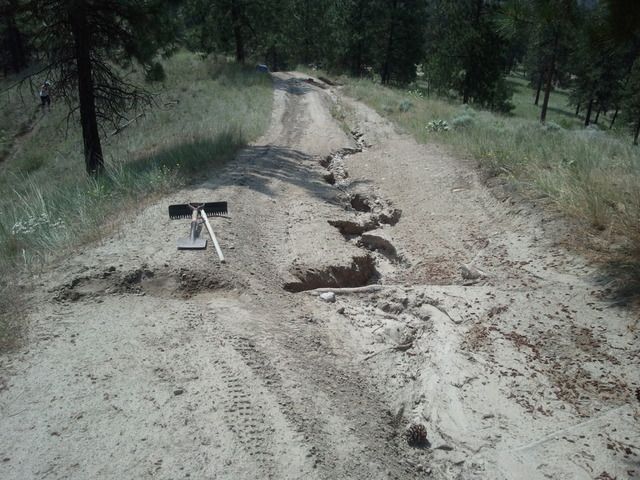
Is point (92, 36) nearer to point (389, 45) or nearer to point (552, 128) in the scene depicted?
point (552, 128)

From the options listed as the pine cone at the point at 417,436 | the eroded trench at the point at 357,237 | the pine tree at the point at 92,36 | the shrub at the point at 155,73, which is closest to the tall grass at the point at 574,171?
the eroded trench at the point at 357,237

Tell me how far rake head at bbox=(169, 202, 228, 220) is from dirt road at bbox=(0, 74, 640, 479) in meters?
0.18

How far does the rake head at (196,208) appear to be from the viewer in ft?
21.2

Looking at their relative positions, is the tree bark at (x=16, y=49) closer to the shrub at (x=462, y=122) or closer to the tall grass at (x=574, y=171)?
the shrub at (x=462, y=122)

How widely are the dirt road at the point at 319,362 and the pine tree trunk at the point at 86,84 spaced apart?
529cm

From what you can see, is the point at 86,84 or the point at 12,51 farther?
the point at 12,51

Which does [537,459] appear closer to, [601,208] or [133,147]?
[601,208]

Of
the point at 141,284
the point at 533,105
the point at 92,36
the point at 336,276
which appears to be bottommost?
the point at 336,276

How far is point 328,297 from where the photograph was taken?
5.16 meters

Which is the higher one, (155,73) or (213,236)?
(155,73)

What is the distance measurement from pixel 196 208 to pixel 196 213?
165 millimetres

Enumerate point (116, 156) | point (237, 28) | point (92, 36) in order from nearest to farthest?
point (92, 36) → point (116, 156) → point (237, 28)

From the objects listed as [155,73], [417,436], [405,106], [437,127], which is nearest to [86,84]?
[155,73]

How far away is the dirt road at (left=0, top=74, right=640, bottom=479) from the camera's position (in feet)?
9.81
